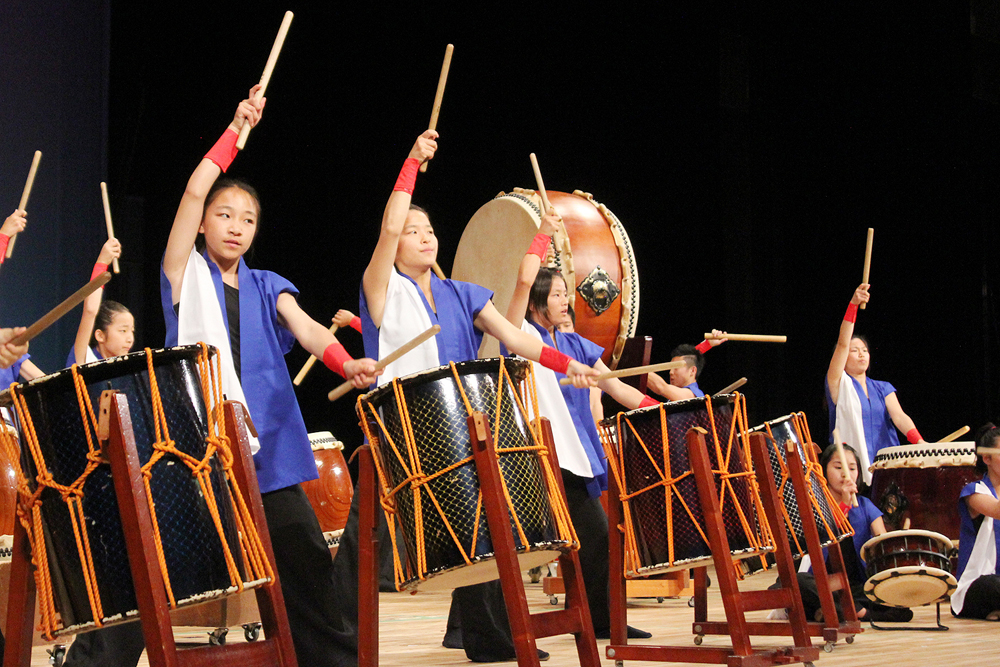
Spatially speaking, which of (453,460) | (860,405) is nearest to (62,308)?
(453,460)

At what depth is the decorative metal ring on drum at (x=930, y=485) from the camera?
4422 millimetres

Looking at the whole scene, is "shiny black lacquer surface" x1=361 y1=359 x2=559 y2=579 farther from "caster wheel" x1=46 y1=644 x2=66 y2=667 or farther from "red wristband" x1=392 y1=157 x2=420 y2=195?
"caster wheel" x1=46 y1=644 x2=66 y2=667

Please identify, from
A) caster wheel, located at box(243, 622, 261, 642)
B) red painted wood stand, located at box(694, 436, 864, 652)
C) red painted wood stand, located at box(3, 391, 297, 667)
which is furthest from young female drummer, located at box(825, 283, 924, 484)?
red painted wood stand, located at box(3, 391, 297, 667)

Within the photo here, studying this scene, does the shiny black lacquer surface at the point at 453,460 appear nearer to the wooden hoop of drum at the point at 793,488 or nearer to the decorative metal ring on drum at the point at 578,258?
the wooden hoop of drum at the point at 793,488

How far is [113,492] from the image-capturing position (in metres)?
1.48

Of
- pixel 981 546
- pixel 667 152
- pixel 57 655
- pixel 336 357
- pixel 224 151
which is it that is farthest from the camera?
pixel 667 152

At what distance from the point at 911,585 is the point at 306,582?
76.2 inches

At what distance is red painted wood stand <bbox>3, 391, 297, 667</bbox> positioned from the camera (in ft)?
4.62

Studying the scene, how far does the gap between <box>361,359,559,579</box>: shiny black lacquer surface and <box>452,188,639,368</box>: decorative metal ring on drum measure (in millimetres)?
2498

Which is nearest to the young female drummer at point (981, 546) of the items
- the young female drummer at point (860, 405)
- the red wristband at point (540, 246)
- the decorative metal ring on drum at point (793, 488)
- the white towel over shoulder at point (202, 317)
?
the decorative metal ring on drum at point (793, 488)

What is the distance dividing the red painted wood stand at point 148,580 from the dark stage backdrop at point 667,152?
379 centimetres

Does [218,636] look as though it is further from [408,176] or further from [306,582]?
[408,176]

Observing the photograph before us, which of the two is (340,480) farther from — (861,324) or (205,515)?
(861,324)

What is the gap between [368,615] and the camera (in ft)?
6.55
